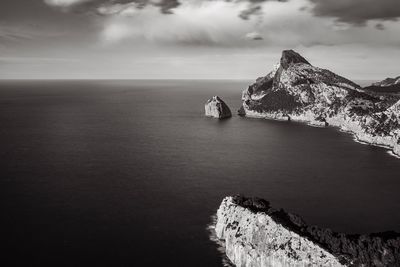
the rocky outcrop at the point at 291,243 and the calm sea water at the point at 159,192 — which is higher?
the rocky outcrop at the point at 291,243

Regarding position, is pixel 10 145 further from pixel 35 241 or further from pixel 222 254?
pixel 222 254

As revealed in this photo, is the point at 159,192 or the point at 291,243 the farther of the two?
the point at 159,192

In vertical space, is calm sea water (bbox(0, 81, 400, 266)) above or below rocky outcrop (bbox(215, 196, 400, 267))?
below

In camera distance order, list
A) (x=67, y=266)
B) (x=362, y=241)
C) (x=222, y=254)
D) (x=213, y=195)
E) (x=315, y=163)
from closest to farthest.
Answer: (x=362, y=241) < (x=67, y=266) < (x=222, y=254) < (x=213, y=195) < (x=315, y=163)

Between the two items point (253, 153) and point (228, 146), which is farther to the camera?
point (228, 146)

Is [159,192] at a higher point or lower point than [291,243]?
lower

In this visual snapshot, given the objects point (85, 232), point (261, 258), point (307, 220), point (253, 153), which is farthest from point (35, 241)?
point (253, 153)

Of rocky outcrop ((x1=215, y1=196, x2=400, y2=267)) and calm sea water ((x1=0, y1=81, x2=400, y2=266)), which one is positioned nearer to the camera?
rocky outcrop ((x1=215, y1=196, x2=400, y2=267))

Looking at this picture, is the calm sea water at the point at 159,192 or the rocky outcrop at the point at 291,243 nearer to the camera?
the rocky outcrop at the point at 291,243
